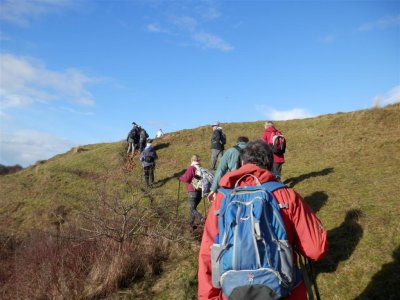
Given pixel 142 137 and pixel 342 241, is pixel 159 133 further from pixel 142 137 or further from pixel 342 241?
pixel 342 241

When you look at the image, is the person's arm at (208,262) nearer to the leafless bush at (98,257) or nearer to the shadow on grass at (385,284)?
the shadow on grass at (385,284)

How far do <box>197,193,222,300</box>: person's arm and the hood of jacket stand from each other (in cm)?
14

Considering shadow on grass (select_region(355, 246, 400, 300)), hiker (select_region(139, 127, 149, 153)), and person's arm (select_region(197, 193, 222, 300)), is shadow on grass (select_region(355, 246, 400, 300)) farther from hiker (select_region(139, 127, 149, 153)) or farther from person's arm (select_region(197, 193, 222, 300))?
hiker (select_region(139, 127, 149, 153))

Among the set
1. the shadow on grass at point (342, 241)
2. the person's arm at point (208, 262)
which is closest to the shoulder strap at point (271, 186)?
the person's arm at point (208, 262)

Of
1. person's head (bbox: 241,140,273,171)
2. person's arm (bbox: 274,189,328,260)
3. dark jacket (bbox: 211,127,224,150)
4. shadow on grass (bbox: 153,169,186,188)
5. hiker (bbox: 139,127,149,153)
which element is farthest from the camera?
hiker (bbox: 139,127,149,153)

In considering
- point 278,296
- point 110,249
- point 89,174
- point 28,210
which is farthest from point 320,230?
point 89,174

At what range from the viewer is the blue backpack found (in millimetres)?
2867

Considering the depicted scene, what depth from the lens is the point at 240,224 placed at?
2.99m

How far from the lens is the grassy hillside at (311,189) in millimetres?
7059

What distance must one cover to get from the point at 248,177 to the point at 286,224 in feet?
1.71

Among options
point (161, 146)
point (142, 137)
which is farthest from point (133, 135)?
point (161, 146)

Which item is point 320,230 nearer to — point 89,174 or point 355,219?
point 355,219

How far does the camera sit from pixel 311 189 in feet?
40.4

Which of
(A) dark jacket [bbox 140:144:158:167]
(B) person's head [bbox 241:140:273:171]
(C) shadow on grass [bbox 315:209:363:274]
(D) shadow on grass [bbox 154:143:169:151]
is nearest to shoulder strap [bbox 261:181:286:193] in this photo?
(B) person's head [bbox 241:140:273:171]
